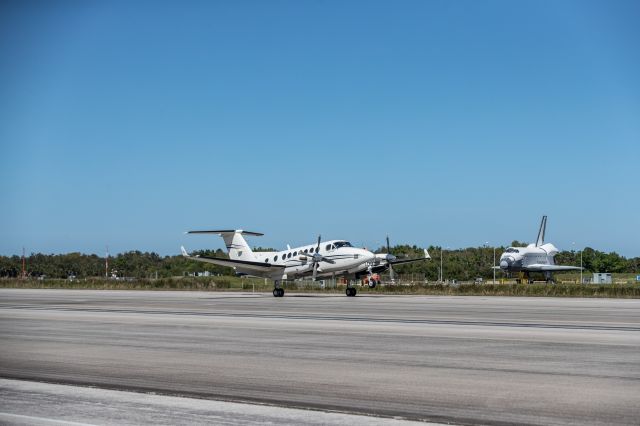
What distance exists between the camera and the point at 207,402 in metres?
11.9

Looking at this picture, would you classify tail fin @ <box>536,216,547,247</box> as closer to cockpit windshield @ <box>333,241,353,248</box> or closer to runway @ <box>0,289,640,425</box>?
cockpit windshield @ <box>333,241,353,248</box>

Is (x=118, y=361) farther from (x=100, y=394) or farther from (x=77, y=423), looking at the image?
(x=77, y=423)

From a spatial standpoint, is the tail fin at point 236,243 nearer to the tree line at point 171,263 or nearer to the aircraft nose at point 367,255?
the aircraft nose at point 367,255

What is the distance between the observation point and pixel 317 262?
5938 centimetres

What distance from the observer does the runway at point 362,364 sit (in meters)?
11.6

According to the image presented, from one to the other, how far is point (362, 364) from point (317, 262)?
1698 inches

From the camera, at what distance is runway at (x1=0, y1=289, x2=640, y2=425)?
11625mm

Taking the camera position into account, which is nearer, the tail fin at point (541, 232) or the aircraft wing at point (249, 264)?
the aircraft wing at point (249, 264)

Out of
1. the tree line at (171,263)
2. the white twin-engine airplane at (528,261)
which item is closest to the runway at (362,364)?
the white twin-engine airplane at (528,261)

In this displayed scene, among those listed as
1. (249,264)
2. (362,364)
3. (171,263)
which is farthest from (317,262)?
(171,263)

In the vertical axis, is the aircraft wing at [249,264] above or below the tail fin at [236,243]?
below

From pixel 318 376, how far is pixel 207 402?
317 cm

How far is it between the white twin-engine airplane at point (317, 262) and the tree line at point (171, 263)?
10179 cm

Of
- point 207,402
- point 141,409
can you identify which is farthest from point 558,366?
point 141,409
